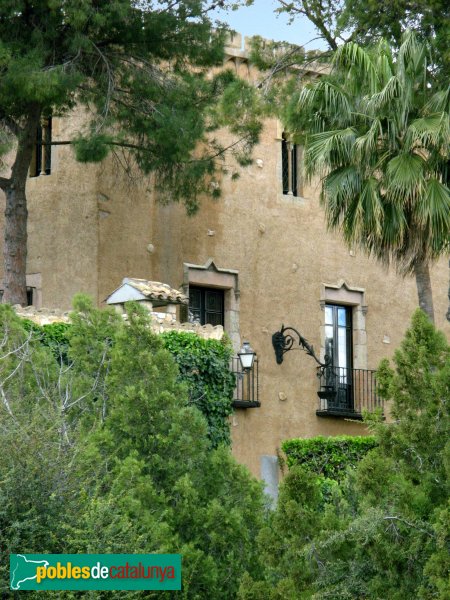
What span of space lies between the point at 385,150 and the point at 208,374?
13.5 feet

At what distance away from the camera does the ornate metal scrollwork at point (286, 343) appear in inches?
936

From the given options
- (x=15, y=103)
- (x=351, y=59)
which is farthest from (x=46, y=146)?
(x=351, y=59)

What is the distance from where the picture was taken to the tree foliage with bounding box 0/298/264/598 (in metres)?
10.8

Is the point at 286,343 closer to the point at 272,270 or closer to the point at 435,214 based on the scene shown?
the point at 272,270

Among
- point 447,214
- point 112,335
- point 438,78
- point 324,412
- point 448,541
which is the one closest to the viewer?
point 448,541

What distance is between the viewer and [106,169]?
73.8 feet

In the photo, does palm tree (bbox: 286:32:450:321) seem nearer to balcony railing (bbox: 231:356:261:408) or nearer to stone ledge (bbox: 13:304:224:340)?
stone ledge (bbox: 13:304:224:340)

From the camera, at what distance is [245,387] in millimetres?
A: 23031

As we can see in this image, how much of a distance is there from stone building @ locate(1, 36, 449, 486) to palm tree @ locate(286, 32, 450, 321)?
4.21 m

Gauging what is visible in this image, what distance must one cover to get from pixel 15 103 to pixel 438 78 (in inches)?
248

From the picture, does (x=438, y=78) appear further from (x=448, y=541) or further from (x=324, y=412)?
(x=448, y=541)

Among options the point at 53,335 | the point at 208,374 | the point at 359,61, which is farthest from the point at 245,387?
the point at 359,61
